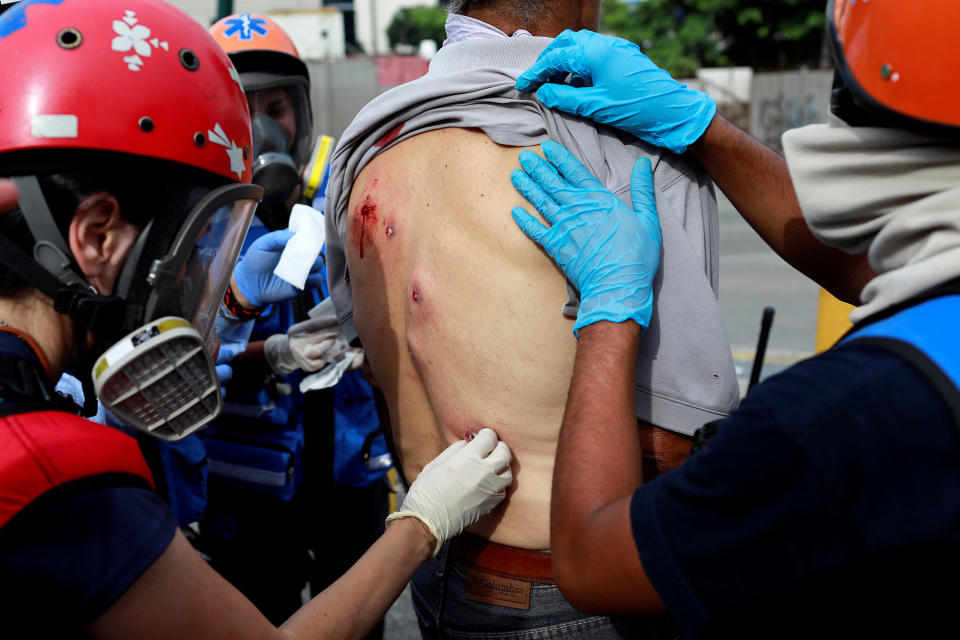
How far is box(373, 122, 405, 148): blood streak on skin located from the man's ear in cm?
68

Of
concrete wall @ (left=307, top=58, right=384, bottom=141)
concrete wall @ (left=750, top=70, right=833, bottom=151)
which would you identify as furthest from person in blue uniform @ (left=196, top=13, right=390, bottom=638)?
concrete wall @ (left=750, top=70, right=833, bottom=151)

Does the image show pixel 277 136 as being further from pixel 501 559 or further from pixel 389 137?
pixel 501 559

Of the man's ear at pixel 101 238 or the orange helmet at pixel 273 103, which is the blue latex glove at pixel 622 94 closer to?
the man's ear at pixel 101 238

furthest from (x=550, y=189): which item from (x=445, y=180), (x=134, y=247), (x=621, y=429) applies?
(x=134, y=247)

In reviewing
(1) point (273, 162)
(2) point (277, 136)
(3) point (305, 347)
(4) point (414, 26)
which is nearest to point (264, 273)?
(3) point (305, 347)

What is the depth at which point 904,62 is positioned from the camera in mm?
1092

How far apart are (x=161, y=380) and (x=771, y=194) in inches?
52.7

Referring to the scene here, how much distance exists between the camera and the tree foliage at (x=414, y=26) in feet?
211

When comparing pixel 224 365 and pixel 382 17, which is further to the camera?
pixel 382 17

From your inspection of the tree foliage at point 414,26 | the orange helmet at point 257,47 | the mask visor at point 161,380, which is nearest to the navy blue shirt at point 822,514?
the mask visor at point 161,380

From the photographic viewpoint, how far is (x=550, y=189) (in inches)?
64.8

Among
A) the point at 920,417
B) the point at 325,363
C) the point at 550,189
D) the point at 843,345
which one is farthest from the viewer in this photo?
the point at 325,363

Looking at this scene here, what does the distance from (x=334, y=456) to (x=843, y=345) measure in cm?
218

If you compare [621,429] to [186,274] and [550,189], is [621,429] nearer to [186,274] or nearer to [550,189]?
[550,189]
